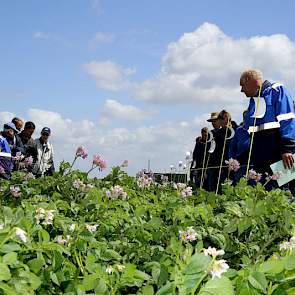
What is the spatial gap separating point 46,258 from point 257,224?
1.12 m

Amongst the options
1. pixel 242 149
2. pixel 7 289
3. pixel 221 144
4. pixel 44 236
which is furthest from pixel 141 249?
pixel 221 144

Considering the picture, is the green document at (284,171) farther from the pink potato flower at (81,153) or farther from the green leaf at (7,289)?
the green leaf at (7,289)

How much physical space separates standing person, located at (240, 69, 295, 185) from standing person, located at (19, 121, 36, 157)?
4.92 metres

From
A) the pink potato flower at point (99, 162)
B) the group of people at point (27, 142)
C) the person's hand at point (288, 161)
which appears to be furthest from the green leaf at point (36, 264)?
the group of people at point (27, 142)

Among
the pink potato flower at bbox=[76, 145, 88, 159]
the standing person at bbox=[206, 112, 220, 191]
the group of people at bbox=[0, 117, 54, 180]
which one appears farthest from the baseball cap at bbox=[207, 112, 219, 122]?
the pink potato flower at bbox=[76, 145, 88, 159]

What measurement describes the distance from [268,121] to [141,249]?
3.94 meters

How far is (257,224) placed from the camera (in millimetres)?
2502

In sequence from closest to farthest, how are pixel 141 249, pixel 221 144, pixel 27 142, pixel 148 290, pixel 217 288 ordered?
pixel 217 288 → pixel 148 290 → pixel 141 249 → pixel 221 144 → pixel 27 142

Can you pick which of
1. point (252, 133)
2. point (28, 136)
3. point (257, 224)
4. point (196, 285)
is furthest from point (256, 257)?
point (28, 136)

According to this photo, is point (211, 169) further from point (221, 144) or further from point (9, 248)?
point (9, 248)

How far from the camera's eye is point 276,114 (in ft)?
18.8

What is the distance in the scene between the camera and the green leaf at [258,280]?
1334 millimetres

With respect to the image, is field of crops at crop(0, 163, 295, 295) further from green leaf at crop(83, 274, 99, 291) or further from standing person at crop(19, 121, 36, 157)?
standing person at crop(19, 121, 36, 157)

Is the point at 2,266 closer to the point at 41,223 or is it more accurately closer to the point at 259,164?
the point at 41,223
